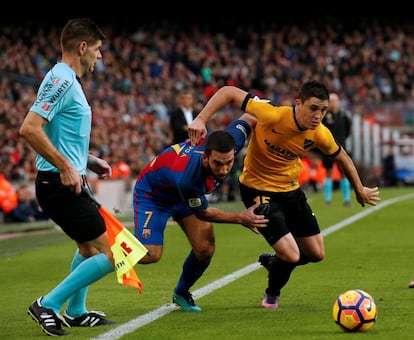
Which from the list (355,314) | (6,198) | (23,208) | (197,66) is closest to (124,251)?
(355,314)

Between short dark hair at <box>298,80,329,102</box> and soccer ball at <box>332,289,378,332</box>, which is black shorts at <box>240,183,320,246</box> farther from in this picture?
soccer ball at <box>332,289,378,332</box>

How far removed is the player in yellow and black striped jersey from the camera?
882cm

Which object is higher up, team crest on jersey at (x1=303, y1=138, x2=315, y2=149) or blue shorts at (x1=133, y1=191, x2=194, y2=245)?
team crest on jersey at (x1=303, y1=138, x2=315, y2=149)

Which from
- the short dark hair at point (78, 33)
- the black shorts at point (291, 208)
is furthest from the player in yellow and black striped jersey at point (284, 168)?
the short dark hair at point (78, 33)

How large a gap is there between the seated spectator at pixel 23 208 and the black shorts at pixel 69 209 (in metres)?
13.7

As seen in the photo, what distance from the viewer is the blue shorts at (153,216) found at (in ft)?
29.1

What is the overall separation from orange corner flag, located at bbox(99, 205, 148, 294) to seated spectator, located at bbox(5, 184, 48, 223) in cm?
1369

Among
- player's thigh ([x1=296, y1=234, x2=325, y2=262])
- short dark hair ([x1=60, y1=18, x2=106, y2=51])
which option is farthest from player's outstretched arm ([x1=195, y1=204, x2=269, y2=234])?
short dark hair ([x1=60, y1=18, x2=106, y2=51])

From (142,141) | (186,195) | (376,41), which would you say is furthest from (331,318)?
(376,41)

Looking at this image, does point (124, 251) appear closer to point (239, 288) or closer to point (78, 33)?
point (78, 33)

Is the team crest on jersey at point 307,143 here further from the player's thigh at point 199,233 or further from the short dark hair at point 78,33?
the short dark hair at point 78,33

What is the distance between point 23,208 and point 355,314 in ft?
48.1

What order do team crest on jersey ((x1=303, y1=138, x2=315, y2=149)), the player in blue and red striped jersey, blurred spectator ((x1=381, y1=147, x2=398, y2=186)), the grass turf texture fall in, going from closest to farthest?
the grass turf texture → the player in blue and red striped jersey → team crest on jersey ((x1=303, y1=138, x2=315, y2=149)) → blurred spectator ((x1=381, y1=147, x2=398, y2=186))

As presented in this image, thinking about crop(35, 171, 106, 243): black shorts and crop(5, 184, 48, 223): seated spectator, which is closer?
crop(35, 171, 106, 243): black shorts
